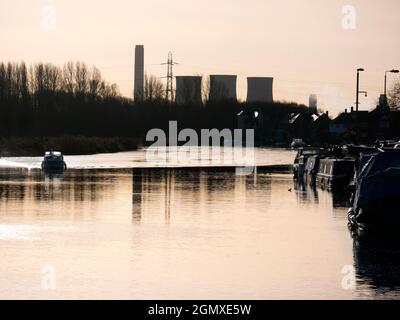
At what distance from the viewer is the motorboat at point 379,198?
38312mm

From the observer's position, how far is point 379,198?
3862 cm

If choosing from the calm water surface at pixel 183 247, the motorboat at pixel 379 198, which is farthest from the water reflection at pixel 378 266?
the motorboat at pixel 379 198

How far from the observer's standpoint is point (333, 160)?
2773 inches

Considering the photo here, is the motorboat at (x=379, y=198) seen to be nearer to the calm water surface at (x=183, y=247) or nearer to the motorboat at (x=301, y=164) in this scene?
the calm water surface at (x=183, y=247)

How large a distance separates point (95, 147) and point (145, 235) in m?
101

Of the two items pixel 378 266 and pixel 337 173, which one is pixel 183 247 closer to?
pixel 378 266

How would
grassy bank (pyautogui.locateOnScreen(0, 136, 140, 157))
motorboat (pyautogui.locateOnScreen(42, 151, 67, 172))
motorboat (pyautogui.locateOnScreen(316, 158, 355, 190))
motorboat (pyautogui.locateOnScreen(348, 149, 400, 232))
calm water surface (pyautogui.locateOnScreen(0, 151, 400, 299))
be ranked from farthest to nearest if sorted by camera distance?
grassy bank (pyautogui.locateOnScreen(0, 136, 140, 157)), motorboat (pyautogui.locateOnScreen(42, 151, 67, 172)), motorboat (pyautogui.locateOnScreen(316, 158, 355, 190)), motorboat (pyautogui.locateOnScreen(348, 149, 400, 232)), calm water surface (pyautogui.locateOnScreen(0, 151, 400, 299))

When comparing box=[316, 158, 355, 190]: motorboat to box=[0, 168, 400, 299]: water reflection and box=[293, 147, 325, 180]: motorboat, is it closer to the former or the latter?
box=[0, 168, 400, 299]: water reflection

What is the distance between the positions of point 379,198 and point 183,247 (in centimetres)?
772

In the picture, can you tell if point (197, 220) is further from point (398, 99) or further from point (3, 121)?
point (3, 121)

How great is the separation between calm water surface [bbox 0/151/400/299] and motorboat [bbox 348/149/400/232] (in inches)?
43.8

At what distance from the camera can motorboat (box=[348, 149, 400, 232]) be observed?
3831 centimetres

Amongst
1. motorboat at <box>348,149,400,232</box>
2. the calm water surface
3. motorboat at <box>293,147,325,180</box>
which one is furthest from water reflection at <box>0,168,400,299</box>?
motorboat at <box>293,147,325,180</box>

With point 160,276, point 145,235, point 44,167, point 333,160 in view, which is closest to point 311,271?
point 160,276
